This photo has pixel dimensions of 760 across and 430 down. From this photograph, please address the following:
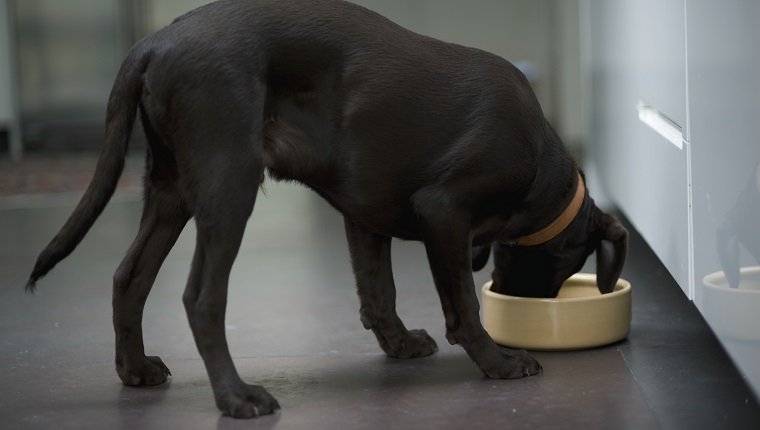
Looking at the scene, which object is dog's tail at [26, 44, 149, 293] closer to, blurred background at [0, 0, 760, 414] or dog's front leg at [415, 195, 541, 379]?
dog's front leg at [415, 195, 541, 379]

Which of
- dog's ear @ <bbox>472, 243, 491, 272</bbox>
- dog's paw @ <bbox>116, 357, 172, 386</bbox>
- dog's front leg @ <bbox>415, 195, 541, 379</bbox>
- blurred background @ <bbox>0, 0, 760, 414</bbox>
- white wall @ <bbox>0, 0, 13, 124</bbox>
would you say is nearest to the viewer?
blurred background @ <bbox>0, 0, 760, 414</bbox>

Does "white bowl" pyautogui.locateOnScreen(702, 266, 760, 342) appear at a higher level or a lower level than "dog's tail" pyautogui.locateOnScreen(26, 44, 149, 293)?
lower

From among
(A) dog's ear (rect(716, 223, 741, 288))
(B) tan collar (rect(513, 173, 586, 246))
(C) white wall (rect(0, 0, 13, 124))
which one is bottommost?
(C) white wall (rect(0, 0, 13, 124))

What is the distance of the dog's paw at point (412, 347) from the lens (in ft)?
9.46

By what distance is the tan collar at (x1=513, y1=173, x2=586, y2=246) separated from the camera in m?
2.82

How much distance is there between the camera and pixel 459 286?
2623mm

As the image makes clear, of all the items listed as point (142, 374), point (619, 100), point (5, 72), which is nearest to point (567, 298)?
point (142, 374)

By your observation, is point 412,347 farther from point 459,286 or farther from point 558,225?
point 558,225

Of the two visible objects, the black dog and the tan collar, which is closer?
the black dog

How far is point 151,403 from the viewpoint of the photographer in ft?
8.30

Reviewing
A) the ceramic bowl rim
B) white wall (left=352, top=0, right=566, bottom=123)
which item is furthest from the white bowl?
white wall (left=352, top=0, right=566, bottom=123)

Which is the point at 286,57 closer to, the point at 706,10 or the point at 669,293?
the point at 706,10

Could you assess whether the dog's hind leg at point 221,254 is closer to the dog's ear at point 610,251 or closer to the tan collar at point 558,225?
the tan collar at point 558,225

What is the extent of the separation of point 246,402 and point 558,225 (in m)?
0.87
